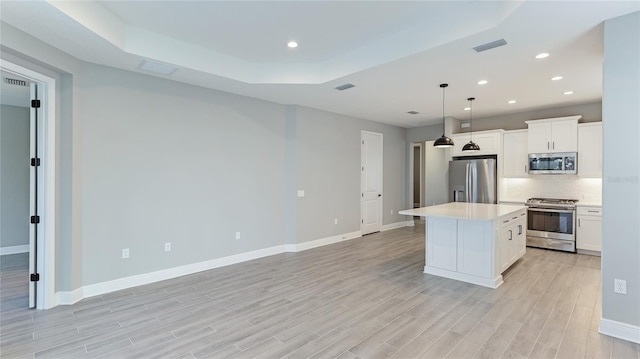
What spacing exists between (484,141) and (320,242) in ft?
13.7

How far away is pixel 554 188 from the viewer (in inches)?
241

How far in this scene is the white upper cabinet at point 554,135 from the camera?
552 cm

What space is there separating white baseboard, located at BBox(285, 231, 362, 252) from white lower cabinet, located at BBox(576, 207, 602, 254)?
4.06 m

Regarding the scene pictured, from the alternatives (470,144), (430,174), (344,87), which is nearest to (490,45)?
(344,87)

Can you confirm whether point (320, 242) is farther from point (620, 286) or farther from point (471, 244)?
point (620, 286)

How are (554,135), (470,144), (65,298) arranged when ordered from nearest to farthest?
(65,298) → (470,144) → (554,135)

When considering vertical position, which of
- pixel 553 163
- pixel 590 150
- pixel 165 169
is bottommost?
A: pixel 165 169

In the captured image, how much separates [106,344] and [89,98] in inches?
107

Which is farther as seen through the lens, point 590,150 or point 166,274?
point 590,150

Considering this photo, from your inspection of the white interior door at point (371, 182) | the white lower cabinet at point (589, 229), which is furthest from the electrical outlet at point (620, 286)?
the white interior door at point (371, 182)

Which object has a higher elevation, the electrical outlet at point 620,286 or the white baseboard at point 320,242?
the electrical outlet at point 620,286

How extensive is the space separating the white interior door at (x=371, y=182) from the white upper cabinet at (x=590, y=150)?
3891 millimetres

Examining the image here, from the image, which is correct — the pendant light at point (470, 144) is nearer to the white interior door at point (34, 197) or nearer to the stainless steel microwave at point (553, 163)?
the stainless steel microwave at point (553, 163)

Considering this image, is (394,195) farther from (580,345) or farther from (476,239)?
(580,345)
